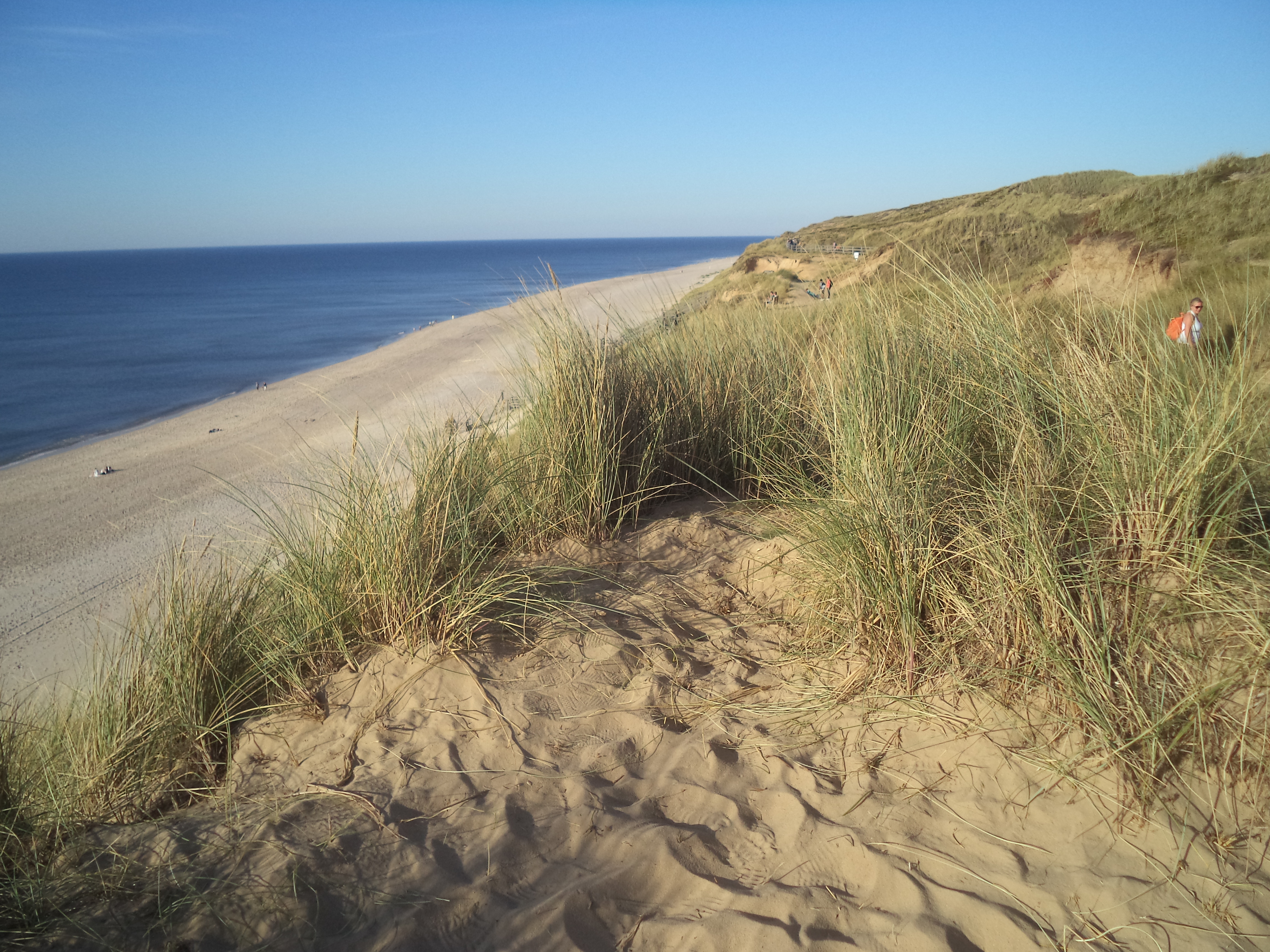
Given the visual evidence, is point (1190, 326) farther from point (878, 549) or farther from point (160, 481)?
point (160, 481)

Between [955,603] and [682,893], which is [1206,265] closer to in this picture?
[955,603]

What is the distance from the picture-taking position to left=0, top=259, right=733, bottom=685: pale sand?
6.84 meters

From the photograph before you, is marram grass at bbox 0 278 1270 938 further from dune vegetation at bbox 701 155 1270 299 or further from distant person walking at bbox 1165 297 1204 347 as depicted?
dune vegetation at bbox 701 155 1270 299

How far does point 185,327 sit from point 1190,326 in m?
41.5

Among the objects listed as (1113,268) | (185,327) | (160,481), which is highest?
(1113,268)

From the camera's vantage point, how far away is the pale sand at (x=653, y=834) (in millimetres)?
1805

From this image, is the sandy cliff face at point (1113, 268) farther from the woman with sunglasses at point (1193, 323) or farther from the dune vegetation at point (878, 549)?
the dune vegetation at point (878, 549)

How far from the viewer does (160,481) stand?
12227 millimetres

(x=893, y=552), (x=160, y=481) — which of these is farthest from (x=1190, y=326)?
(x=160, y=481)

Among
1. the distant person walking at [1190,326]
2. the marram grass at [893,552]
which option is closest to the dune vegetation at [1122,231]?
the distant person walking at [1190,326]

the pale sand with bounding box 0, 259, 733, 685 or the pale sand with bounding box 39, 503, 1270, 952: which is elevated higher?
the pale sand with bounding box 39, 503, 1270, 952

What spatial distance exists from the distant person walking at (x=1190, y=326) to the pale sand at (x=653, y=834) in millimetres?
2986

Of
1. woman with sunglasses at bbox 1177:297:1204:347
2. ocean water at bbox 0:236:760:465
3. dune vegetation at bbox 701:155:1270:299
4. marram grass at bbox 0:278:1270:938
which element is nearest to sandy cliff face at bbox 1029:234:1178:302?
dune vegetation at bbox 701:155:1270:299

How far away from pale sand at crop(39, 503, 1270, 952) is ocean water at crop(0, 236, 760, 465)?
2.32 metres
